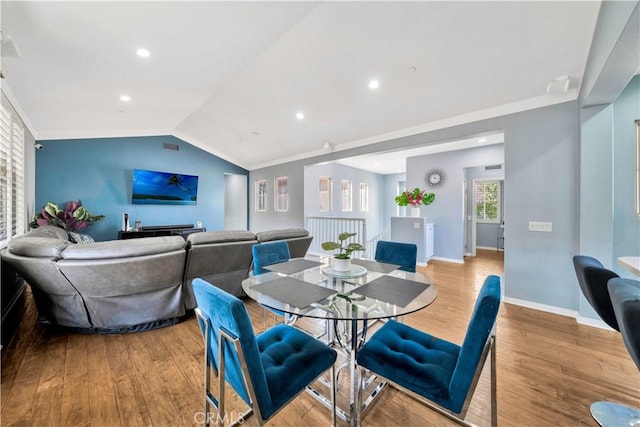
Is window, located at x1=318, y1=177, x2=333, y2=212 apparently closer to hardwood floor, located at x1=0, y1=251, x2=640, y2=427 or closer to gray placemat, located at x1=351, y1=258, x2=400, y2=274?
hardwood floor, located at x1=0, y1=251, x2=640, y2=427

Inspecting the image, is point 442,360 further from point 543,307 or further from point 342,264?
point 543,307

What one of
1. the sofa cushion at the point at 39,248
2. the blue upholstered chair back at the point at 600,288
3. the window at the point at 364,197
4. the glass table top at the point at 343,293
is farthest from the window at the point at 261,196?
the blue upholstered chair back at the point at 600,288

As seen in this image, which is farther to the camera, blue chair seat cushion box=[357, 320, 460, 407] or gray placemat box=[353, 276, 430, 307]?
gray placemat box=[353, 276, 430, 307]

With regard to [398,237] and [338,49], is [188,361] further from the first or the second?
[398,237]

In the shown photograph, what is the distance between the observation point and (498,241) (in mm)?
7059

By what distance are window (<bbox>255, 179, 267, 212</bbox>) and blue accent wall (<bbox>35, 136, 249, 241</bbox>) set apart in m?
1.36

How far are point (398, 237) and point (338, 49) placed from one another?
3.91 metres

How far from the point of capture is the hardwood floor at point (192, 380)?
144 centimetres

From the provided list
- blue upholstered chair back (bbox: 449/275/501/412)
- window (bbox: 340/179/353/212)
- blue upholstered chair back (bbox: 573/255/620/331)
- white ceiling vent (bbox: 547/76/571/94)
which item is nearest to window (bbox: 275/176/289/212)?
window (bbox: 340/179/353/212)

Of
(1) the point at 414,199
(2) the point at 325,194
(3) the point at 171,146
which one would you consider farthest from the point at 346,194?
(3) the point at 171,146

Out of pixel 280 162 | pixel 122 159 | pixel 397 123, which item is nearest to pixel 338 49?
pixel 397 123

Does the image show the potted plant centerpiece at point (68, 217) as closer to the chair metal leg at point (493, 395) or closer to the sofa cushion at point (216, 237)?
the sofa cushion at point (216, 237)

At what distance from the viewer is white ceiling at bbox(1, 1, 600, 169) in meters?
2.13

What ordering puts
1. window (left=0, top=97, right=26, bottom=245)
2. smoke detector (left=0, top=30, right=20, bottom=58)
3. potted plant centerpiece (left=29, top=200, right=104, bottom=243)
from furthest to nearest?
potted plant centerpiece (left=29, top=200, right=104, bottom=243), window (left=0, top=97, right=26, bottom=245), smoke detector (left=0, top=30, right=20, bottom=58)
